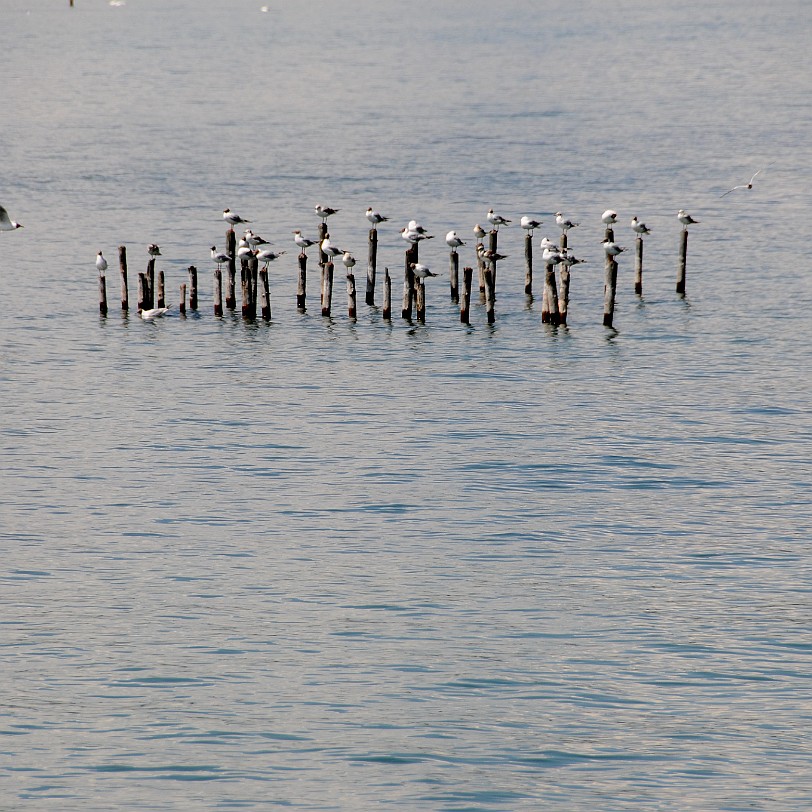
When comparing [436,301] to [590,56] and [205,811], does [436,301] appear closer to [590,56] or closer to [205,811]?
[205,811]

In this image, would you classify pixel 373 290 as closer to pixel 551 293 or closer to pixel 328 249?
pixel 328 249

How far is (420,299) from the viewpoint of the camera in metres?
43.1

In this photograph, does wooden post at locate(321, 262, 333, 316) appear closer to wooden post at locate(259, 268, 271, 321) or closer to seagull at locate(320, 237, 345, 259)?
seagull at locate(320, 237, 345, 259)

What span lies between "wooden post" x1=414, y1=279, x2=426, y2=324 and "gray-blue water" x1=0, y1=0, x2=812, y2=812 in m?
0.66

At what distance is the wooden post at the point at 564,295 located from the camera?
1673 inches

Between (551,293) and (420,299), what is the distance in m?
3.91

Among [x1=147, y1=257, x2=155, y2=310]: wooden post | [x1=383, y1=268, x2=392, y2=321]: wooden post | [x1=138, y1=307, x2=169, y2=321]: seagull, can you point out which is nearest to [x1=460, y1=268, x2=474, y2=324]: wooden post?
[x1=383, y1=268, x2=392, y2=321]: wooden post

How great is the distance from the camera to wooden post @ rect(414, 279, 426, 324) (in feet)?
141

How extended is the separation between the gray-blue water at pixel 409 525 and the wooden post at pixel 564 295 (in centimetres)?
88

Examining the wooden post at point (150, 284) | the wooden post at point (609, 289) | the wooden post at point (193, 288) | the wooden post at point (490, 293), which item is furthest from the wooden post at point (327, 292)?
the wooden post at point (609, 289)

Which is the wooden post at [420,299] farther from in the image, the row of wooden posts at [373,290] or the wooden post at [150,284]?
the wooden post at [150,284]

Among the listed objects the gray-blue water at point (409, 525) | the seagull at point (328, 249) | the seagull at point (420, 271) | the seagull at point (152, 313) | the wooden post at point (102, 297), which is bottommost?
the gray-blue water at point (409, 525)

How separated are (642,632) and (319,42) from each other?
159101 millimetres

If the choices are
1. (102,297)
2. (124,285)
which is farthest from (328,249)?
(102,297)
